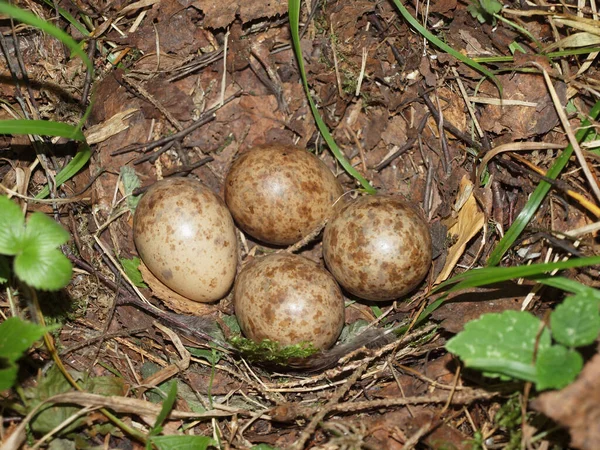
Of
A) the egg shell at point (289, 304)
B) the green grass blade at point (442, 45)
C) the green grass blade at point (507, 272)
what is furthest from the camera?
the green grass blade at point (442, 45)

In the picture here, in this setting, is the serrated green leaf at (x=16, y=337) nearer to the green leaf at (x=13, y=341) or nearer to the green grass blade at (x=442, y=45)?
the green leaf at (x=13, y=341)

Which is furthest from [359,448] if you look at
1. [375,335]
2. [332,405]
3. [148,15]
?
[148,15]

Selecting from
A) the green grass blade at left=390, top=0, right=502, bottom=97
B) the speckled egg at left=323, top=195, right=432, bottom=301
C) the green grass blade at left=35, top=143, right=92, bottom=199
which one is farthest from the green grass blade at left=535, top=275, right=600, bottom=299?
the green grass blade at left=35, top=143, right=92, bottom=199

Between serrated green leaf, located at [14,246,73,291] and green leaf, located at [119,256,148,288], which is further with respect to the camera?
green leaf, located at [119,256,148,288]

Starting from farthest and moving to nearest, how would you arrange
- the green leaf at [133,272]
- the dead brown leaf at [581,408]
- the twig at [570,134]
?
the green leaf at [133,272], the twig at [570,134], the dead brown leaf at [581,408]

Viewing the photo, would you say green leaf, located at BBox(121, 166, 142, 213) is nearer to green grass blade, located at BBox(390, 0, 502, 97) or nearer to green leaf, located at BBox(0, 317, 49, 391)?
green leaf, located at BBox(0, 317, 49, 391)

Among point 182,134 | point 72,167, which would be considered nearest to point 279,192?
point 182,134

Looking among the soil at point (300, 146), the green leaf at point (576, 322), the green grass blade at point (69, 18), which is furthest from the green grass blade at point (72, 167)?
the green leaf at point (576, 322)
